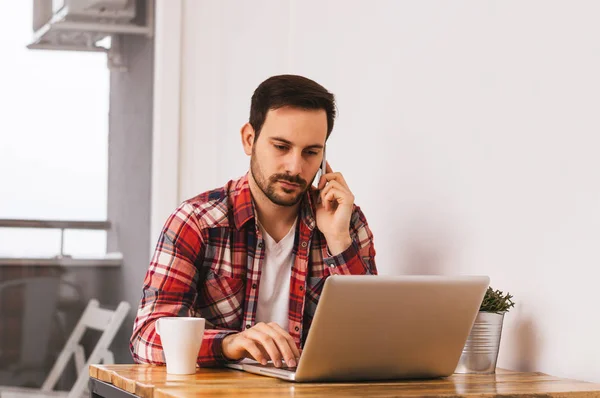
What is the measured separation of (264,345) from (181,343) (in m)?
0.14

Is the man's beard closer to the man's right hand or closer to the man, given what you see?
the man

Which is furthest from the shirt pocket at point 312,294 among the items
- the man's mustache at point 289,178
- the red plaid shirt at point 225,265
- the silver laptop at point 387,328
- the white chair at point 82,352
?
the white chair at point 82,352

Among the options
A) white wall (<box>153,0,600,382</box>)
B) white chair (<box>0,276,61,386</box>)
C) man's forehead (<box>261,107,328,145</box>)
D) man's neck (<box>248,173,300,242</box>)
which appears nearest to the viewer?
white wall (<box>153,0,600,382</box>)

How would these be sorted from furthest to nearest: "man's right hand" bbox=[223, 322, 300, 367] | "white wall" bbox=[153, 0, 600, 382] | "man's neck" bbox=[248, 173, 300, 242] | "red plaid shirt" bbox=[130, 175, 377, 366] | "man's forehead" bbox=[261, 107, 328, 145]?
1. "man's neck" bbox=[248, 173, 300, 242]
2. "man's forehead" bbox=[261, 107, 328, 145]
3. "red plaid shirt" bbox=[130, 175, 377, 366]
4. "white wall" bbox=[153, 0, 600, 382]
5. "man's right hand" bbox=[223, 322, 300, 367]

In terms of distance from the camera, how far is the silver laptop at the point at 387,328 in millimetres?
1302

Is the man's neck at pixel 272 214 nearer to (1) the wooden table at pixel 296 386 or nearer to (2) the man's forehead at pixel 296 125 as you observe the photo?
(2) the man's forehead at pixel 296 125

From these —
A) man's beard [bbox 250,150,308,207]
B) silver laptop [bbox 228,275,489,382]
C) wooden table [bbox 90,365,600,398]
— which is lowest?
wooden table [bbox 90,365,600,398]

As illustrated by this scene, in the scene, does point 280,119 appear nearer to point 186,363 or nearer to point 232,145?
point 186,363

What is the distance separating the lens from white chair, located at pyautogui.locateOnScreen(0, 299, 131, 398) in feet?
11.1

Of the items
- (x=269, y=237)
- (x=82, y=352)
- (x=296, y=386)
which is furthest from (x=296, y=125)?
(x=82, y=352)

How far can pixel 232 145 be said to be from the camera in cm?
325

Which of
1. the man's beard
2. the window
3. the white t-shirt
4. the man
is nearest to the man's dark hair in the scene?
the man

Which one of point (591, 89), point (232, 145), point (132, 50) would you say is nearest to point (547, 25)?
point (591, 89)

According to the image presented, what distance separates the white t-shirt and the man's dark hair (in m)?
0.26
